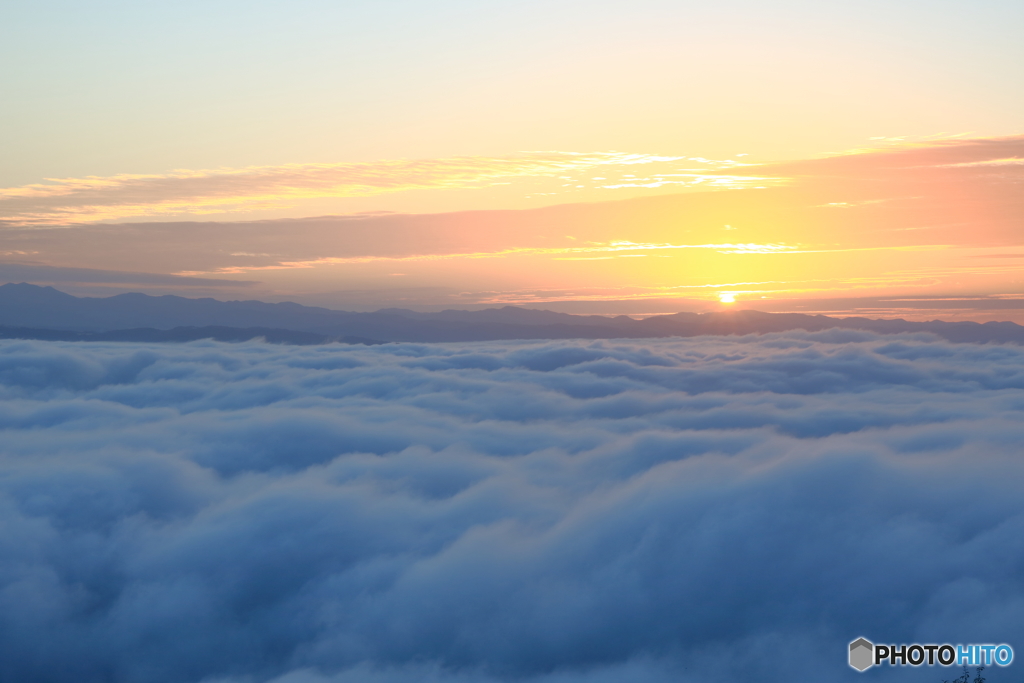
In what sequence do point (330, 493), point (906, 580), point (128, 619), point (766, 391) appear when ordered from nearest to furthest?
point (906, 580) → point (128, 619) → point (330, 493) → point (766, 391)

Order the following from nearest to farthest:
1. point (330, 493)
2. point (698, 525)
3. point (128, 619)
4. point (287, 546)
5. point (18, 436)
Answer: point (698, 525) → point (128, 619) → point (287, 546) → point (330, 493) → point (18, 436)

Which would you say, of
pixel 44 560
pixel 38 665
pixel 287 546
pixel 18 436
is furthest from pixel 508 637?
pixel 18 436

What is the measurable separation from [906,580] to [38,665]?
7766 centimetres

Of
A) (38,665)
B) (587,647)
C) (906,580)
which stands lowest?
(38,665)

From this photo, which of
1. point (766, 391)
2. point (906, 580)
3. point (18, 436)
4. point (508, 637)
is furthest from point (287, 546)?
point (766, 391)

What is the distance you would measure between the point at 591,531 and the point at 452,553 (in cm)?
1372

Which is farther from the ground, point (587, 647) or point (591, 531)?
point (591, 531)

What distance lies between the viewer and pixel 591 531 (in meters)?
66.0

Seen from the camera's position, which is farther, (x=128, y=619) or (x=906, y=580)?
(x=128, y=619)

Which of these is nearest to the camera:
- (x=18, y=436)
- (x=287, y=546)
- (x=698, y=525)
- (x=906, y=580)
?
(x=906, y=580)

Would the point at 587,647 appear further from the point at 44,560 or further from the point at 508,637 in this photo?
the point at 44,560

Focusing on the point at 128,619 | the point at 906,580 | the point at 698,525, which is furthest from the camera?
the point at 128,619

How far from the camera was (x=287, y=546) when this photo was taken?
7181 centimetres

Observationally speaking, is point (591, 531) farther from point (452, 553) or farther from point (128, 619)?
point (128, 619)
